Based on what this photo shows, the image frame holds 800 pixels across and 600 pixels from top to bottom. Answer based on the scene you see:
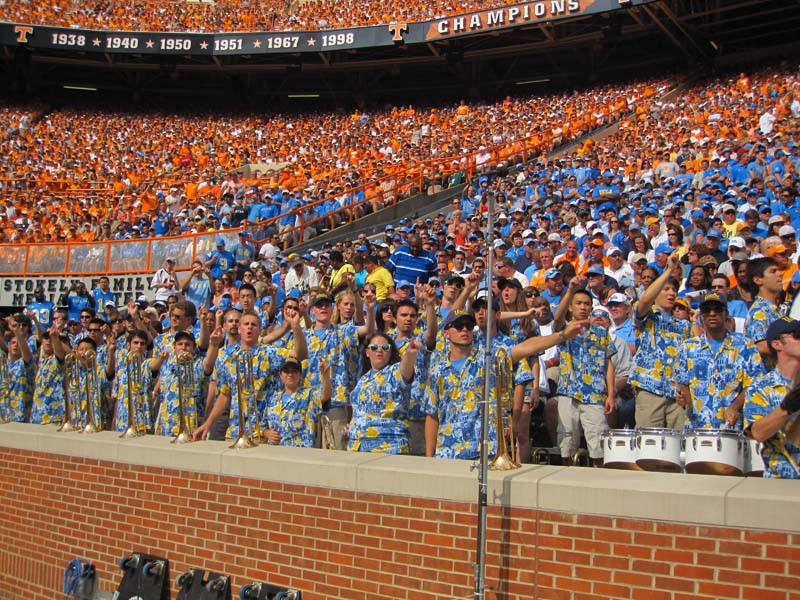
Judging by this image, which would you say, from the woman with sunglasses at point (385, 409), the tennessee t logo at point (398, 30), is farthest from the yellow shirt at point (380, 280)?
the tennessee t logo at point (398, 30)

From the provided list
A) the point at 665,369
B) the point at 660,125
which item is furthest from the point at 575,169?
the point at 665,369

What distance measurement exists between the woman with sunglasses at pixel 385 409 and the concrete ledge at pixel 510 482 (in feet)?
1.20

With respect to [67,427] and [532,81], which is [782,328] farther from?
[532,81]

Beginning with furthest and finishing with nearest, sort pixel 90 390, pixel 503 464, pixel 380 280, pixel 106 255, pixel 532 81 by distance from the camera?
pixel 532 81, pixel 106 255, pixel 380 280, pixel 90 390, pixel 503 464

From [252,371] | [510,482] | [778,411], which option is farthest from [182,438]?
[778,411]

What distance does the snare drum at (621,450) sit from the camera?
189 inches

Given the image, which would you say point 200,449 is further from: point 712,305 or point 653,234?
point 653,234

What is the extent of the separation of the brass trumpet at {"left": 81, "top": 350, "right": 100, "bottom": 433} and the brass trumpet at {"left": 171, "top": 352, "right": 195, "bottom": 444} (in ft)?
2.46

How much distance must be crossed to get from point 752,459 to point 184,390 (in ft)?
14.2

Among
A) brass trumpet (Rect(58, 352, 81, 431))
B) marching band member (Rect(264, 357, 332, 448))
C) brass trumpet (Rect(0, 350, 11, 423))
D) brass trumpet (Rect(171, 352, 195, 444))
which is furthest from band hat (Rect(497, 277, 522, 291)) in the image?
brass trumpet (Rect(0, 350, 11, 423))

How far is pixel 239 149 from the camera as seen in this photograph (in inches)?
1292

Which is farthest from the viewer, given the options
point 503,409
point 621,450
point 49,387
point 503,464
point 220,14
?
point 220,14

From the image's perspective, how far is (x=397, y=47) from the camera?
33.3 metres

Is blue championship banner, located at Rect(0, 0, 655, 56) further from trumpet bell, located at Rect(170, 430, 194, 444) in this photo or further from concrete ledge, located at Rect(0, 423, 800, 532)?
concrete ledge, located at Rect(0, 423, 800, 532)
